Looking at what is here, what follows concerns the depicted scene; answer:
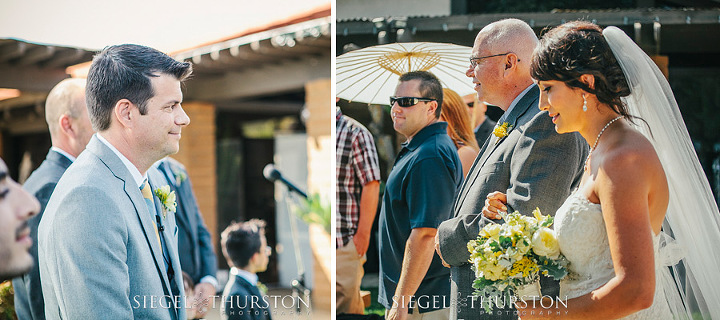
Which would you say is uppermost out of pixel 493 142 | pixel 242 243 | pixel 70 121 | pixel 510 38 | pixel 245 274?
pixel 510 38

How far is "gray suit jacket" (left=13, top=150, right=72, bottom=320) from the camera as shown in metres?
3.14

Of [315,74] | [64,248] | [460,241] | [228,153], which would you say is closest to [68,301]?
[64,248]

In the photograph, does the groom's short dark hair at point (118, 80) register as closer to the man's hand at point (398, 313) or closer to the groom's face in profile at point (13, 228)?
the groom's face in profile at point (13, 228)

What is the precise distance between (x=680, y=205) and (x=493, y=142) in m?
0.74

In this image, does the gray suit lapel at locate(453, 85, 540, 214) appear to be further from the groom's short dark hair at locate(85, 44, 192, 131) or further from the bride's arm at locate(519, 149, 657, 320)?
the groom's short dark hair at locate(85, 44, 192, 131)

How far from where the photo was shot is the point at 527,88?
2.75 m

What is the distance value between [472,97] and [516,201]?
643 mm

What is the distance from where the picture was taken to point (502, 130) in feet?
8.87

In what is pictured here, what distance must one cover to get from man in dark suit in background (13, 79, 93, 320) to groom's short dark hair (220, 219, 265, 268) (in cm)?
112

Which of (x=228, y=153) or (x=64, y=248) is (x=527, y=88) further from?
(x=228, y=153)

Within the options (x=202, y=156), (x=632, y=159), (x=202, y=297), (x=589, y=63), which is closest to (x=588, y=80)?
(x=589, y=63)

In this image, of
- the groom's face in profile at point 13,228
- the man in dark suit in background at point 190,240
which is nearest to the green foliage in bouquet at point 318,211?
the man in dark suit in background at point 190,240

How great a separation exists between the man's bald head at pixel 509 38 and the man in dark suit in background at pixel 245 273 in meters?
1.71

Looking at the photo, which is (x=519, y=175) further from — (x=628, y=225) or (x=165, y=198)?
(x=165, y=198)
